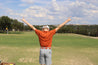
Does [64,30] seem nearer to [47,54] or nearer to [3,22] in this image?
[3,22]

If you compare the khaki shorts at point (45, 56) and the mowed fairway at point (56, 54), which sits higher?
the khaki shorts at point (45, 56)

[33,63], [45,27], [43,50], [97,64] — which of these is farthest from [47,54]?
[97,64]

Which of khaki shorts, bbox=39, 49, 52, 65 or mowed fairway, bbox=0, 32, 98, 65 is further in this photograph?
mowed fairway, bbox=0, 32, 98, 65

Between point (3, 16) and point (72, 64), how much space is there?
235ft

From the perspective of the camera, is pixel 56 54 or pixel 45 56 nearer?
pixel 45 56

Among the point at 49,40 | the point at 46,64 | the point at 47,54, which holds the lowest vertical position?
the point at 46,64

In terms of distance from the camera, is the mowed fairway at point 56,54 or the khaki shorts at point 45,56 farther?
the mowed fairway at point 56,54

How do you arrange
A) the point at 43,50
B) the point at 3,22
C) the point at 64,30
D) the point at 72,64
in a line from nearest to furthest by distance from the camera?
1. the point at 43,50
2. the point at 72,64
3. the point at 3,22
4. the point at 64,30

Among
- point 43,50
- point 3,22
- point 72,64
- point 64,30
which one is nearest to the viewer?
point 43,50

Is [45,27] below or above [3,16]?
below

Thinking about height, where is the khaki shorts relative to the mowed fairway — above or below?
above

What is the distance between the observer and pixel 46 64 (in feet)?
14.1

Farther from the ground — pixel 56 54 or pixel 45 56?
pixel 45 56

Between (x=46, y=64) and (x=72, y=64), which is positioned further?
(x=72, y=64)
